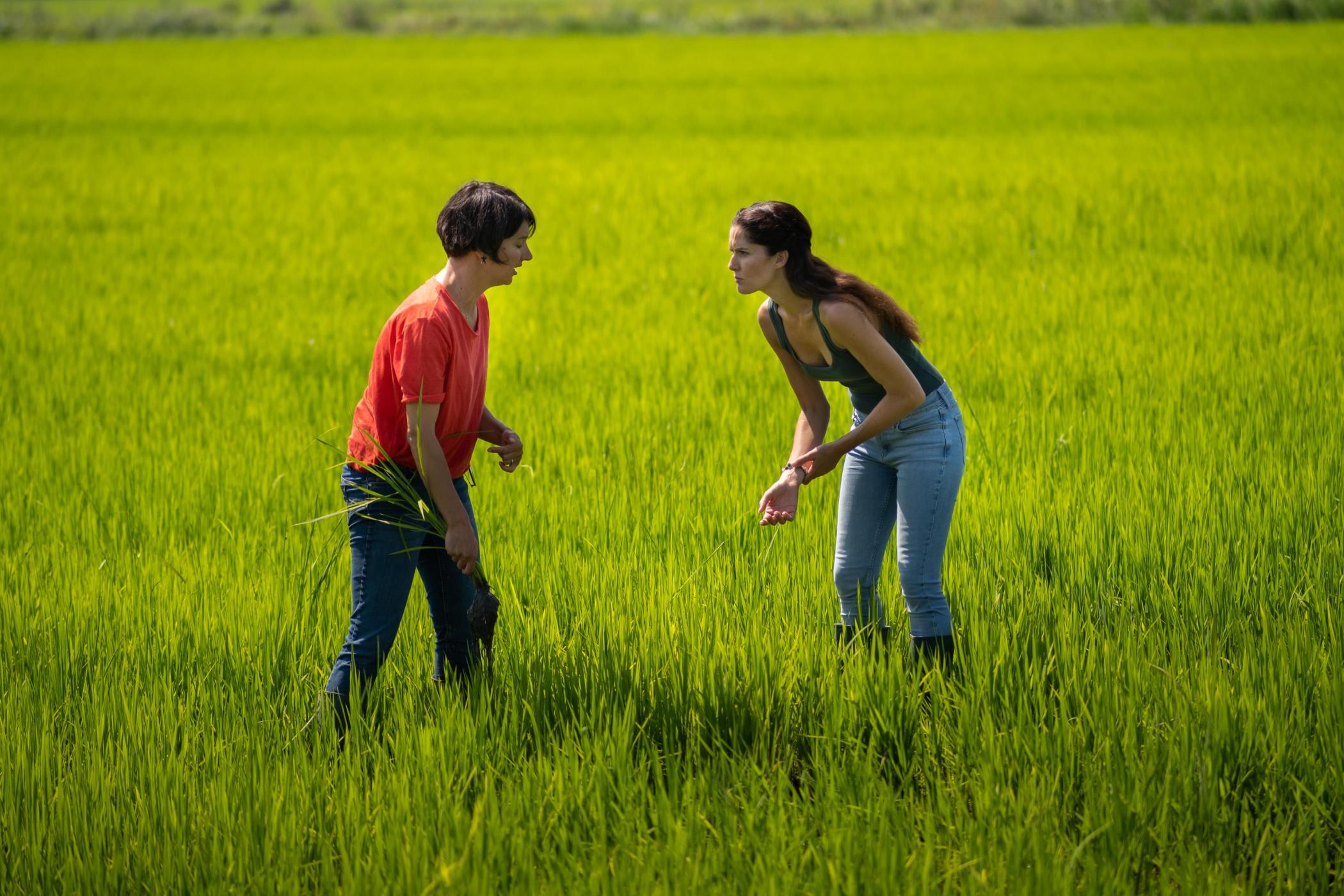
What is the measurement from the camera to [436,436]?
8.90ft

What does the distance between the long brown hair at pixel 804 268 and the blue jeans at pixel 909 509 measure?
0.77 ft

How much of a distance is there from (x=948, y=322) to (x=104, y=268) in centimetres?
684

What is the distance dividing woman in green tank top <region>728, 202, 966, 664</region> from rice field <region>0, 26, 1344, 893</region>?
0.22 meters

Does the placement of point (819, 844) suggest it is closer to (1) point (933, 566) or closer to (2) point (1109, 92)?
(1) point (933, 566)

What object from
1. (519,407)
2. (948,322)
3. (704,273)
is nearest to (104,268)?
(704,273)

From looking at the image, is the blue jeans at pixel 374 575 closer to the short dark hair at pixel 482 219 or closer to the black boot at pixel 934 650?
the short dark hair at pixel 482 219

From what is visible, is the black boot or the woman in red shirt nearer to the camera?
the woman in red shirt

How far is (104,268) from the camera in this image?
395 inches

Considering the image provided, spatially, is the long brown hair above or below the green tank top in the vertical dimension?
above

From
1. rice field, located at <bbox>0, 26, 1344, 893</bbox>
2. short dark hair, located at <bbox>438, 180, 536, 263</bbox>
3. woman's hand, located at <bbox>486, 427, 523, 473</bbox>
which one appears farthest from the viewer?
woman's hand, located at <bbox>486, 427, 523, 473</bbox>

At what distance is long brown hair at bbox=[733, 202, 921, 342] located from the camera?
281 centimetres

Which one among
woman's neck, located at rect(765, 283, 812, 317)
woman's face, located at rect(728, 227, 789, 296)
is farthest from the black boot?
woman's face, located at rect(728, 227, 789, 296)

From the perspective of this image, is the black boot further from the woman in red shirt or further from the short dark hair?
the short dark hair

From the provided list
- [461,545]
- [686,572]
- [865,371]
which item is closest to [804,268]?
[865,371]
